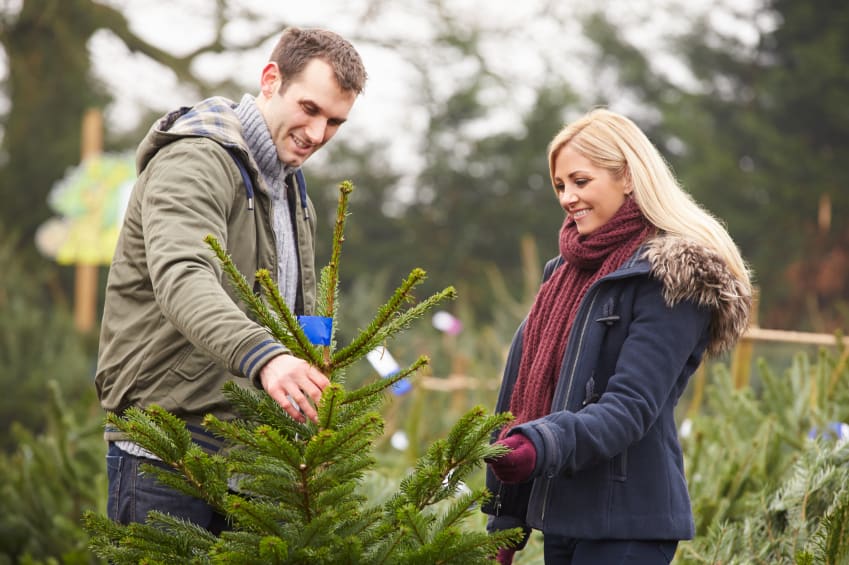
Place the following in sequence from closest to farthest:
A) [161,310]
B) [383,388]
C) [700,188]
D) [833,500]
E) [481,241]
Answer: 1. [383,388]
2. [161,310]
3. [833,500]
4. [700,188]
5. [481,241]

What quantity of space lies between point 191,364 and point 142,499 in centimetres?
34

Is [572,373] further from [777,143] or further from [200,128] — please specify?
[777,143]

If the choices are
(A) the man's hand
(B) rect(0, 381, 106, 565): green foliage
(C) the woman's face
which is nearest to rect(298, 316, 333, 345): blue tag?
(A) the man's hand

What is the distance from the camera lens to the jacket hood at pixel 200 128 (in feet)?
8.38

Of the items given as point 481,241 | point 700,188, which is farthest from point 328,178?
point 700,188

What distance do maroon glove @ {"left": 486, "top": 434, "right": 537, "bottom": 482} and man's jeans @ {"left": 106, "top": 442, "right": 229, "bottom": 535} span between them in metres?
0.70

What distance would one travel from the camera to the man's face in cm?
264

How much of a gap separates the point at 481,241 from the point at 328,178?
8.47 feet

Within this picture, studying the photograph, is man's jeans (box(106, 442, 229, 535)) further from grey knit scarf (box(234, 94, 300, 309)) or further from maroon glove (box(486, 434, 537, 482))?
maroon glove (box(486, 434, 537, 482))

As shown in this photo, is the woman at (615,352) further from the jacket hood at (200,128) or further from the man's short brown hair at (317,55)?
the jacket hood at (200,128)

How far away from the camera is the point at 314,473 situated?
1.98m

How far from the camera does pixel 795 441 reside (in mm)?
4668

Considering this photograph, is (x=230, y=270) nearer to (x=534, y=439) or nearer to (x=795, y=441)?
(x=534, y=439)

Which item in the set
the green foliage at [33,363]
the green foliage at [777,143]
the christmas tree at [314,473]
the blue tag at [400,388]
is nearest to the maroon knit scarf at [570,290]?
the blue tag at [400,388]
